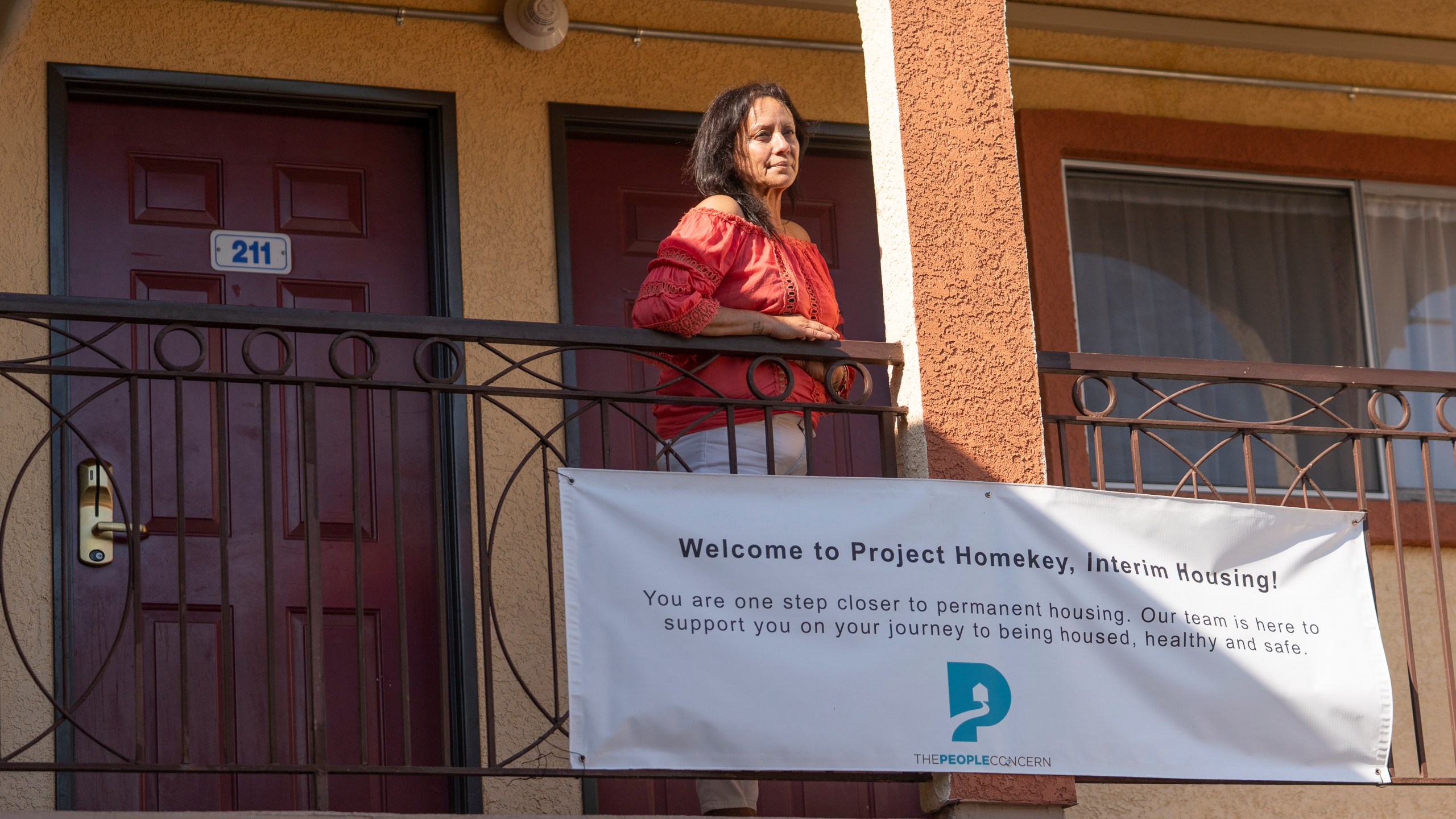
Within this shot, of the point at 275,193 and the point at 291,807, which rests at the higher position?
the point at 275,193

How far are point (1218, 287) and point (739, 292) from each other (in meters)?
2.71

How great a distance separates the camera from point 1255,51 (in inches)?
273

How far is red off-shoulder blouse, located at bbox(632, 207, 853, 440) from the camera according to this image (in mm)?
4680

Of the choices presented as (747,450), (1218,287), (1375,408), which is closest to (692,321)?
(747,450)

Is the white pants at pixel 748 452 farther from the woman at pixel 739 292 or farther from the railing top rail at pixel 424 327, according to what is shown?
the railing top rail at pixel 424 327

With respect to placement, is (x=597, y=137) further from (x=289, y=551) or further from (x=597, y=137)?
(x=289, y=551)

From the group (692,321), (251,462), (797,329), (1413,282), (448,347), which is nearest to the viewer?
(448,347)

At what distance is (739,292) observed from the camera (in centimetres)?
488

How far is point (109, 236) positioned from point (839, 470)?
2475 mm

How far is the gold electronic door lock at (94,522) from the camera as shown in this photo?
17.7ft

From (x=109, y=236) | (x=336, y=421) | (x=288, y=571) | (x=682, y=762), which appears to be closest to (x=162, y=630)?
(x=288, y=571)

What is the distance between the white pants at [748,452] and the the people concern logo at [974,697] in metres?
0.59

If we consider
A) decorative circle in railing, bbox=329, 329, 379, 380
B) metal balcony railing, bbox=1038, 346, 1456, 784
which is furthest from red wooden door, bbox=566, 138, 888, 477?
decorative circle in railing, bbox=329, 329, 379, 380

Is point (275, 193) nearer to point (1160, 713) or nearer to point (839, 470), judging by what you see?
point (839, 470)
